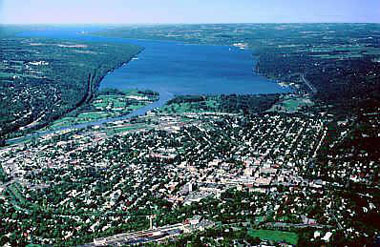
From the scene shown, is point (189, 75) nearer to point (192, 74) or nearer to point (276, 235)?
point (192, 74)

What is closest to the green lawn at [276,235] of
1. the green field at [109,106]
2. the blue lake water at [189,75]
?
the blue lake water at [189,75]

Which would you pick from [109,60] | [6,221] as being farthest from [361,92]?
[109,60]

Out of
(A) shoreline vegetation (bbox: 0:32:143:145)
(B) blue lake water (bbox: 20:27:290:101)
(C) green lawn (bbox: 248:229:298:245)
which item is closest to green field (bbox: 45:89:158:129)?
(A) shoreline vegetation (bbox: 0:32:143:145)

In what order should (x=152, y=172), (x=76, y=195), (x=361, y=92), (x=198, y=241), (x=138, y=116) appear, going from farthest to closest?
(x=361, y=92) → (x=138, y=116) → (x=152, y=172) → (x=76, y=195) → (x=198, y=241)

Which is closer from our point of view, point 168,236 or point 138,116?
point 168,236

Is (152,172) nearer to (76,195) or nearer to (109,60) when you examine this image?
(76,195)

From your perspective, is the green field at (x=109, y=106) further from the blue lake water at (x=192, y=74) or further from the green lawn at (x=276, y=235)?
the green lawn at (x=276, y=235)

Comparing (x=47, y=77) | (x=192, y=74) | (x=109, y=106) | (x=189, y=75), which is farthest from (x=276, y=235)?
(x=192, y=74)

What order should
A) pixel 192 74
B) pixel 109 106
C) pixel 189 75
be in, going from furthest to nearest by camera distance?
pixel 192 74 < pixel 189 75 < pixel 109 106
